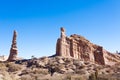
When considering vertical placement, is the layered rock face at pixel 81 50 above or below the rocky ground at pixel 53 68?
above

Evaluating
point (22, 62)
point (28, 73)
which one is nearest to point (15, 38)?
point (22, 62)

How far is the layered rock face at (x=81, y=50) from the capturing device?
9040cm

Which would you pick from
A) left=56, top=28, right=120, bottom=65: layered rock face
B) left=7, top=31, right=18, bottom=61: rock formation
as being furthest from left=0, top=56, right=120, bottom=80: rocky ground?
left=7, top=31, right=18, bottom=61: rock formation

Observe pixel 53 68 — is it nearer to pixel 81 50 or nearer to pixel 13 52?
pixel 13 52

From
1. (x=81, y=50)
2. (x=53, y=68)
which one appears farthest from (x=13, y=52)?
(x=81, y=50)

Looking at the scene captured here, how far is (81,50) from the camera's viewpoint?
101m

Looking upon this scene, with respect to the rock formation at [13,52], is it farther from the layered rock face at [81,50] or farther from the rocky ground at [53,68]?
the layered rock face at [81,50]

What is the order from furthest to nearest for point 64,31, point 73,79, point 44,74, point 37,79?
point 64,31
point 44,74
point 37,79
point 73,79

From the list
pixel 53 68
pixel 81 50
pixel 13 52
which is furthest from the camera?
pixel 81 50

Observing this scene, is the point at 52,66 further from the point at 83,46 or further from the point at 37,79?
the point at 83,46

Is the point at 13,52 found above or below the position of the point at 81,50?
below

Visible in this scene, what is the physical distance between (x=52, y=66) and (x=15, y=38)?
28.7m

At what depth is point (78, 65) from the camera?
269 ft

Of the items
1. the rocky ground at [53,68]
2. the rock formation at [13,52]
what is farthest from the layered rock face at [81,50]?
the rock formation at [13,52]
